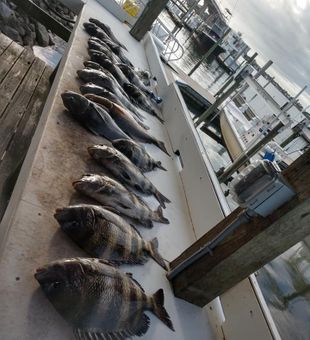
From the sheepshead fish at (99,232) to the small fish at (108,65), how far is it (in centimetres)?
382

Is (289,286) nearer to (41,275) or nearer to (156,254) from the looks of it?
(156,254)

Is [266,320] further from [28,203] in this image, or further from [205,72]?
[205,72]

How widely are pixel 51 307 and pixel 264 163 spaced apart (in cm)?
174

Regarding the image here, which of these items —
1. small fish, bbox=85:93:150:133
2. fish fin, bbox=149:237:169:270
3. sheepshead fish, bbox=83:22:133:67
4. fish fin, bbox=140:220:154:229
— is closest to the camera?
fish fin, bbox=149:237:169:270

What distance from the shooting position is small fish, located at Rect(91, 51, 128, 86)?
5645mm

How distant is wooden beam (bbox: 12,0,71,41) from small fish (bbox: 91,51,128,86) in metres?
2.85

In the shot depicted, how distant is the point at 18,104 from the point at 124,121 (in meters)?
1.53

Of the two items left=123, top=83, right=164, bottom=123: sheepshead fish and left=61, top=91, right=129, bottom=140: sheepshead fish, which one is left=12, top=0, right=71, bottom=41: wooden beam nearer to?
left=123, top=83, right=164, bottom=123: sheepshead fish

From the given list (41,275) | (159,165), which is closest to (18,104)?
(159,165)

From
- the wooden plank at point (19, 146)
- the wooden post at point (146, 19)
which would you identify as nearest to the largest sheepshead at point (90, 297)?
the wooden plank at point (19, 146)

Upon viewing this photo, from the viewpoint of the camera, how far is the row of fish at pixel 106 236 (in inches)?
77.5

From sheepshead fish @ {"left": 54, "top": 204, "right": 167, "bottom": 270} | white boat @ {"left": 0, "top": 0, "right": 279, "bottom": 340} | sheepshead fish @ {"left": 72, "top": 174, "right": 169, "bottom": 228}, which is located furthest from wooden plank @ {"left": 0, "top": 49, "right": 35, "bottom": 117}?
A: sheepshead fish @ {"left": 54, "top": 204, "right": 167, "bottom": 270}

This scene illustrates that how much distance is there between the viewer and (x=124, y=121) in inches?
181

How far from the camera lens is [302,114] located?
14078mm
